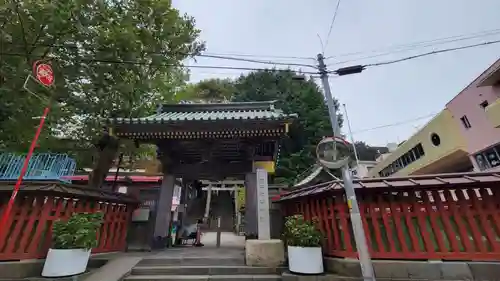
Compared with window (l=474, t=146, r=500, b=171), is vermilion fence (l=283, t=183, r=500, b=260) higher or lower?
lower

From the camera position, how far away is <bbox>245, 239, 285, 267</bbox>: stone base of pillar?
524cm

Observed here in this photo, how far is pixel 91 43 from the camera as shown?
702 centimetres

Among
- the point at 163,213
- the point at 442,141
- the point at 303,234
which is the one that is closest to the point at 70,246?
the point at 163,213

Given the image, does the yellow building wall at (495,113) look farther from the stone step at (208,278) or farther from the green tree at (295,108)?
the green tree at (295,108)

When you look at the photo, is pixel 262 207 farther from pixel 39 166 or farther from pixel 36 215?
pixel 39 166

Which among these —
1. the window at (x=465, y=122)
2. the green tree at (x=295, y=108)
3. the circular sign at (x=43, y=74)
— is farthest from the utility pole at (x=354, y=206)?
the green tree at (x=295, y=108)

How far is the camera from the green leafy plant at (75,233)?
14.7 ft

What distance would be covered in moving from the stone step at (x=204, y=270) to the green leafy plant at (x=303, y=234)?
30.0 inches

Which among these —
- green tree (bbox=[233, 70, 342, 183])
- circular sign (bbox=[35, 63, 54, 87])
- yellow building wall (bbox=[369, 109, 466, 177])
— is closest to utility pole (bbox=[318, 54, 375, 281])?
circular sign (bbox=[35, 63, 54, 87])

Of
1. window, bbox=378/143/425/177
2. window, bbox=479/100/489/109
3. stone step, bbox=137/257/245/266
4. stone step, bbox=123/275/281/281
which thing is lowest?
stone step, bbox=123/275/281/281

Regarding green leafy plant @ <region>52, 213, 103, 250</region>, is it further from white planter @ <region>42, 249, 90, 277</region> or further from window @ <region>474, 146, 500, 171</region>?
window @ <region>474, 146, 500, 171</region>

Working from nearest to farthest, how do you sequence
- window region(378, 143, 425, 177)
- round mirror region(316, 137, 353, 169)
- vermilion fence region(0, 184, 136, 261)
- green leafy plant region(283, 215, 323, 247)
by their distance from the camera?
round mirror region(316, 137, 353, 169) < vermilion fence region(0, 184, 136, 261) < green leafy plant region(283, 215, 323, 247) < window region(378, 143, 425, 177)

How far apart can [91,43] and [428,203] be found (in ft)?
31.0

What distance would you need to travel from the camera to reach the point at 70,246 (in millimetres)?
4477
